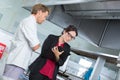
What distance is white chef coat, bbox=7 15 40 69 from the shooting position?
63.5 inches

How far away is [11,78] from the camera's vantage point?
1.57 m

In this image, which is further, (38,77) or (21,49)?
(38,77)

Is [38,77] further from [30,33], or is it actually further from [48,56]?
[30,33]

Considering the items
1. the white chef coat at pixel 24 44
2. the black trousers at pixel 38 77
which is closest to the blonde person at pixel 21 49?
the white chef coat at pixel 24 44

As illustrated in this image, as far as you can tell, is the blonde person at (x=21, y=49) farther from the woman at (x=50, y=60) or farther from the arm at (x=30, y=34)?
the woman at (x=50, y=60)

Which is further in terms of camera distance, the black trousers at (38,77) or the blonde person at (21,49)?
the black trousers at (38,77)

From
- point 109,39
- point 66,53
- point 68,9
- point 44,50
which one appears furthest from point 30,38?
point 109,39

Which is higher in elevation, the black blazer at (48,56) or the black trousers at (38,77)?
the black blazer at (48,56)

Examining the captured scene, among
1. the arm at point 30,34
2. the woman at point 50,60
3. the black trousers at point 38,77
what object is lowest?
the black trousers at point 38,77

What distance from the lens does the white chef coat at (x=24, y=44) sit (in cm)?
161

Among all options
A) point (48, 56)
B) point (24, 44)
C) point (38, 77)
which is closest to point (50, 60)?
point (48, 56)

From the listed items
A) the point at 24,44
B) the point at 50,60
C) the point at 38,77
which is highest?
the point at 24,44

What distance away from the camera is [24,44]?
1633mm

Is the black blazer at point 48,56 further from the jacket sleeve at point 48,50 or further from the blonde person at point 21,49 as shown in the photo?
the blonde person at point 21,49
